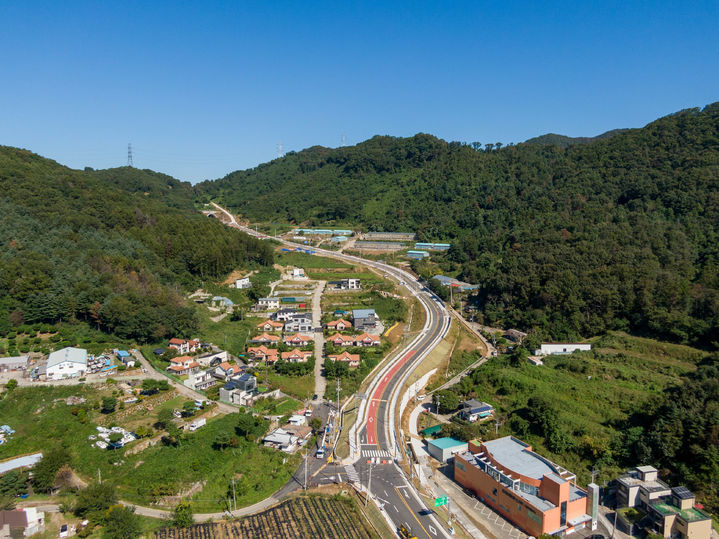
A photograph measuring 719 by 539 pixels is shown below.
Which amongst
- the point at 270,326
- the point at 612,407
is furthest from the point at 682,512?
the point at 270,326

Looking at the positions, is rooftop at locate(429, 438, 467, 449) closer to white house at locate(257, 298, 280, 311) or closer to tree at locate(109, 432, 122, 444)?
tree at locate(109, 432, 122, 444)

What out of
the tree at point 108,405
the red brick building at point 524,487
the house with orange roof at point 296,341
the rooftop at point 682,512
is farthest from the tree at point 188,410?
the rooftop at point 682,512

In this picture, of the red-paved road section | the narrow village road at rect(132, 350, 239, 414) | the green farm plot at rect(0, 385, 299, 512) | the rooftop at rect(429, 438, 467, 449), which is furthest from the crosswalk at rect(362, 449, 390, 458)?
the narrow village road at rect(132, 350, 239, 414)

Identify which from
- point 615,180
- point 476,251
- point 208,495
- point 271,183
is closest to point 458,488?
point 208,495

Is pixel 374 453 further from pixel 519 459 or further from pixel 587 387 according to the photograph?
pixel 587 387

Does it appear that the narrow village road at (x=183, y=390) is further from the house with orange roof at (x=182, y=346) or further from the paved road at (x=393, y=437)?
the paved road at (x=393, y=437)

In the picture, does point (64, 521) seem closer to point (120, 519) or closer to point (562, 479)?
point (120, 519)
